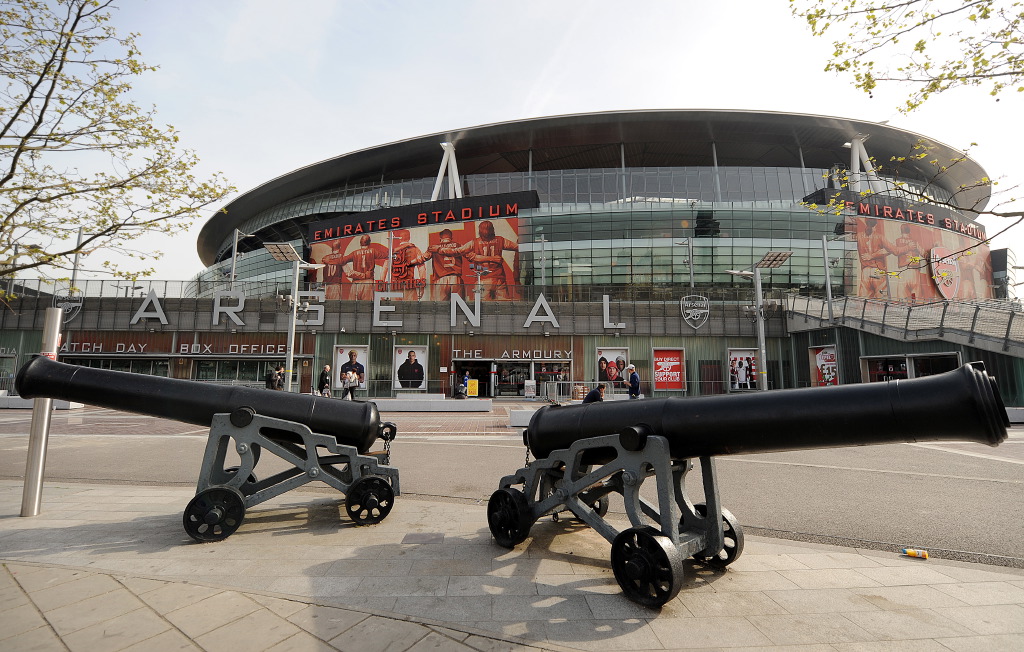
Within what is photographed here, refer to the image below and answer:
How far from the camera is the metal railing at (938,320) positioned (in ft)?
60.5

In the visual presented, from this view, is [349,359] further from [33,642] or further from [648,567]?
[648,567]

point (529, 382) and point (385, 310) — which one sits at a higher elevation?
point (385, 310)

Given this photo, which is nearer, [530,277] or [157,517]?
[157,517]

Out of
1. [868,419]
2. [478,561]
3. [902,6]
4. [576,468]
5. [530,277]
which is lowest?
[478,561]

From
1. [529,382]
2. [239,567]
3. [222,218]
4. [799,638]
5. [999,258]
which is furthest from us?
[222,218]

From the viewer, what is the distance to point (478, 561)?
4.12m

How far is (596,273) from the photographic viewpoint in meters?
39.5

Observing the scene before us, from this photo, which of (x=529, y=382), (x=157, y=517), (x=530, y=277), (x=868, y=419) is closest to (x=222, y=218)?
(x=530, y=277)

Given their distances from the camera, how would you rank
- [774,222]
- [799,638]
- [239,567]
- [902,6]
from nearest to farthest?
[799,638], [239,567], [902,6], [774,222]

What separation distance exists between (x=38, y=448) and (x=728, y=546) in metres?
6.96

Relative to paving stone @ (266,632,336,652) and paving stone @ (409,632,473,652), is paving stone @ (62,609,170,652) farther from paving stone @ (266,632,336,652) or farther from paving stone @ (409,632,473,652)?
paving stone @ (409,632,473,652)

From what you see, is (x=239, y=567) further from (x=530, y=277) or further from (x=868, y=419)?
(x=530, y=277)

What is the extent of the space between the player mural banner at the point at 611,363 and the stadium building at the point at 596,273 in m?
0.13

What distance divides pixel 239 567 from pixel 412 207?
39.4m
